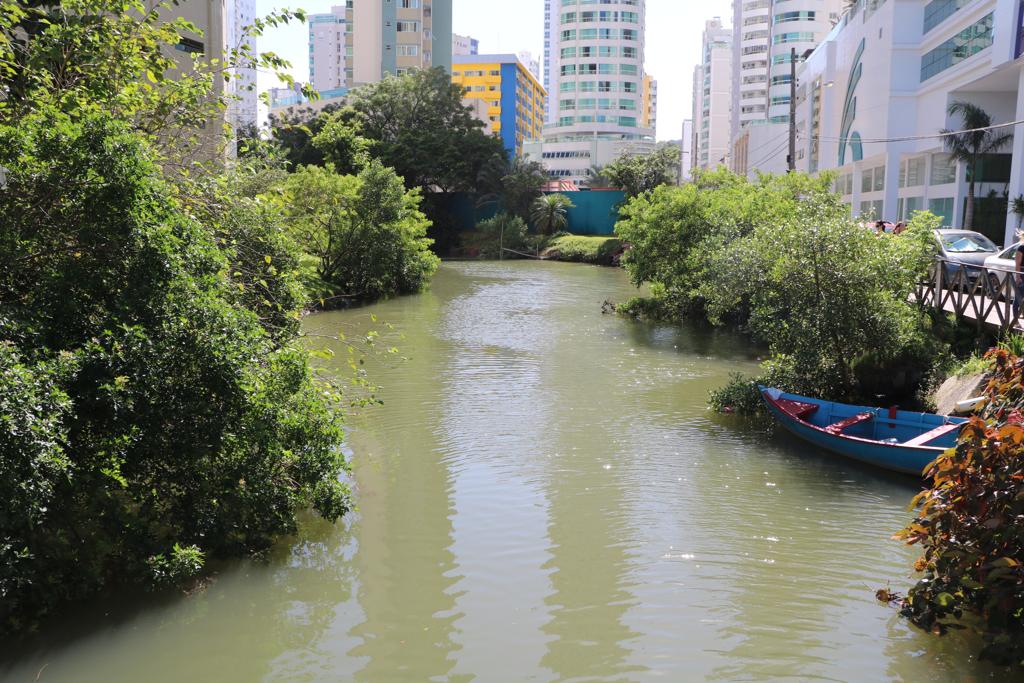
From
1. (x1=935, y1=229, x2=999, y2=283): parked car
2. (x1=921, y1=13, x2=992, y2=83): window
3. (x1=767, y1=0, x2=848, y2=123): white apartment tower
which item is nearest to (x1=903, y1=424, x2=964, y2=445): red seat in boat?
(x1=935, y1=229, x2=999, y2=283): parked car

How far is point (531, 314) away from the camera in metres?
27.3

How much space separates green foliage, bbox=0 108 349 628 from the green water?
0.54m

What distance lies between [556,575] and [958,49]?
31613 mm

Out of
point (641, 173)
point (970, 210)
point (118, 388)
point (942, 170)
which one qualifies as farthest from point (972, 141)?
point (118, 388)

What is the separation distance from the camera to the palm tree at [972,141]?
3139 cm

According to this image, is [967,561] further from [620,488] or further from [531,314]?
[531,314]

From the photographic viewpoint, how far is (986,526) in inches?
238

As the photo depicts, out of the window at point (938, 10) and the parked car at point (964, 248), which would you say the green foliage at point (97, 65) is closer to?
the parked car at point (964, 248)

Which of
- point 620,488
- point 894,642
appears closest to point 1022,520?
point 894,642

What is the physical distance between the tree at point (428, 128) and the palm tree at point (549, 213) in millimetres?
4200

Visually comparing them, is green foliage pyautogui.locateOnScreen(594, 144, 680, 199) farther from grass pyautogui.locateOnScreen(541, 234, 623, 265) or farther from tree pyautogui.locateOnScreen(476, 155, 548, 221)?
grass pyautogui.locateOnScreen(541, 234, 623, 265)

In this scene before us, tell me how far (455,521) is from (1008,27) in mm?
26154

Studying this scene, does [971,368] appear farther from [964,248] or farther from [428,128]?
[428,128]

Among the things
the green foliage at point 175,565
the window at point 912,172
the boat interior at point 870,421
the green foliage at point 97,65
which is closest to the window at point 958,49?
the window at point 912,172
